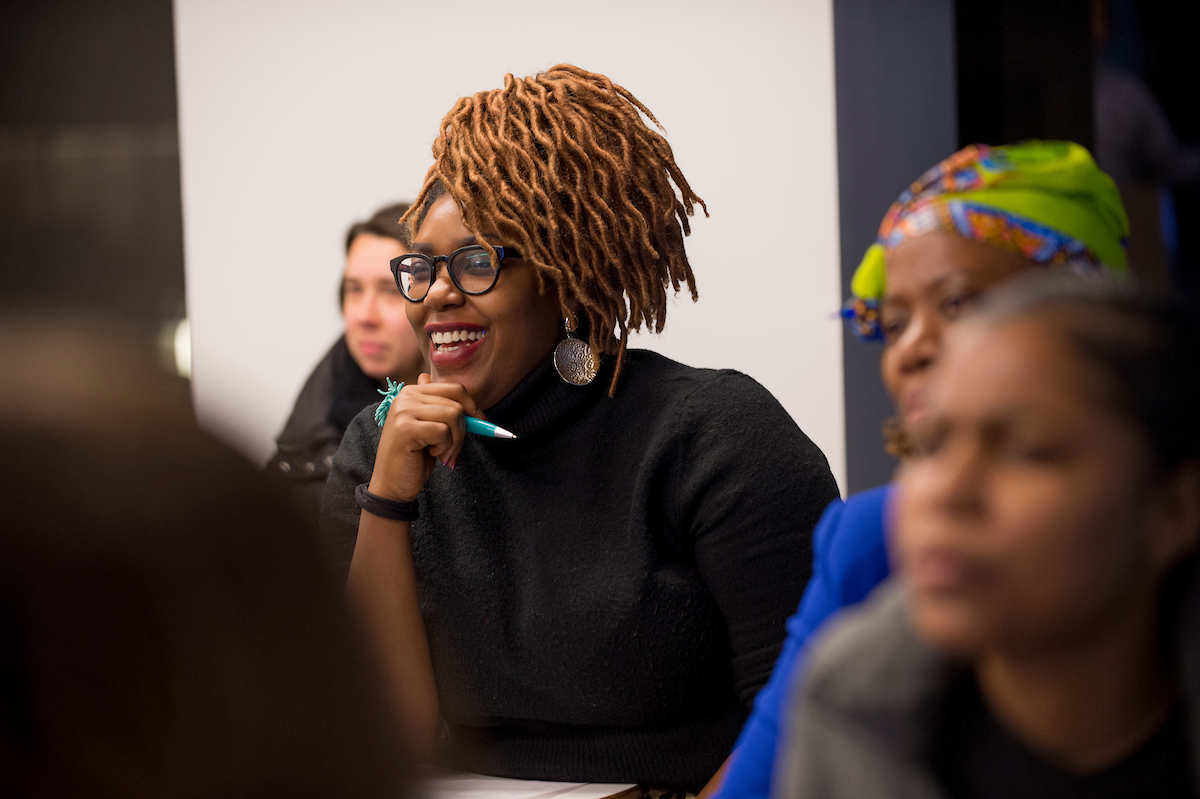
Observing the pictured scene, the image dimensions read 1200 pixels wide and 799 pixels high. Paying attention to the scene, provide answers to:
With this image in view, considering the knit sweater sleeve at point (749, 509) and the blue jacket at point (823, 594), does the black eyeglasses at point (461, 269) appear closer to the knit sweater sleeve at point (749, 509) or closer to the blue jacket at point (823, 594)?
the knit sweater sleeve at point (749, 509)

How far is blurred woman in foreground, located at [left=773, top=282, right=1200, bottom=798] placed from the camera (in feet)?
1.58

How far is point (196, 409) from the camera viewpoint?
0.47 metres

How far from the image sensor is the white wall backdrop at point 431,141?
8.59 feet

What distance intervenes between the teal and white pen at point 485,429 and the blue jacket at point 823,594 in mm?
730

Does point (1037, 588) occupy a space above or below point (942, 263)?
below

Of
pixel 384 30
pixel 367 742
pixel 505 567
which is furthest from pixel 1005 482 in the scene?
pixel 384 30

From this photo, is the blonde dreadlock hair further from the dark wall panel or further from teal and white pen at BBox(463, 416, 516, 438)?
the dark wall panel

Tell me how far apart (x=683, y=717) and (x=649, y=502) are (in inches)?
11.0

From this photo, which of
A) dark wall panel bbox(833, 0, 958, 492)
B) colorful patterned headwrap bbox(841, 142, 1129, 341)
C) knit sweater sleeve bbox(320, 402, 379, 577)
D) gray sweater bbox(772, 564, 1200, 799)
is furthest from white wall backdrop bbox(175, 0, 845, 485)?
gray sweater bbox(772, 564, 1200, 799)

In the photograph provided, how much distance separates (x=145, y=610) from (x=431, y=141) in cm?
259

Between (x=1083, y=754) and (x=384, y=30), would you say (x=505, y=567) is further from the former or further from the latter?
(x=384, y=30)

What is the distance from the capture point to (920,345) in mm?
826

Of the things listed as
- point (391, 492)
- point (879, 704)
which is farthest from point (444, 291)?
point (879, 704)

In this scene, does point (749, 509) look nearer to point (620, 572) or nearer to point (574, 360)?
point (620, 572)
